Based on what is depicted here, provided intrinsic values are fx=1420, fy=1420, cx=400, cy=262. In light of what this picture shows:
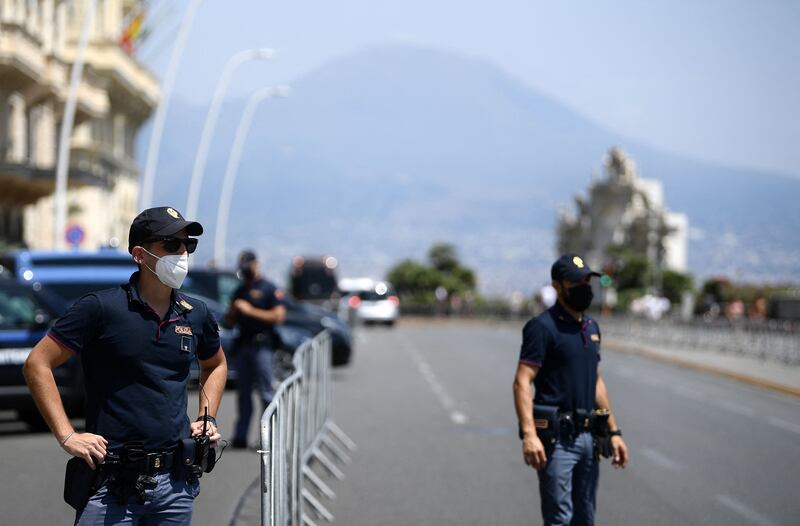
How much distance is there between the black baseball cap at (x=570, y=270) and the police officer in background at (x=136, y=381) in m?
2.44

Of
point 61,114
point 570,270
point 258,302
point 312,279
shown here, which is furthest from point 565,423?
point 312,279

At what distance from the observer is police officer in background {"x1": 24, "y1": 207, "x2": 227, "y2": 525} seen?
17.1ft

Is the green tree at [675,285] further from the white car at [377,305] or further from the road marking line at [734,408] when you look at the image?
the road marking line at [734,408]

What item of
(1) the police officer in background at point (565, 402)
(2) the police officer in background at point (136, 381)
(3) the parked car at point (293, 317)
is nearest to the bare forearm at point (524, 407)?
(1) the police officer in background at point (565, 402)

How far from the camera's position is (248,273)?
1466 centimetres

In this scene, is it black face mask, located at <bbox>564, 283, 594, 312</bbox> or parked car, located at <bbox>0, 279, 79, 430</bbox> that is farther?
parked car, located at <bbox>0, 279, 79, 430</bbox>

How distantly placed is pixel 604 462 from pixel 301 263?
184ft

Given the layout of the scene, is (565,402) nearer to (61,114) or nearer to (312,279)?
(61,114)

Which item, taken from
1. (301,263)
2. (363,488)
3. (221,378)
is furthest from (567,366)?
(301,263)

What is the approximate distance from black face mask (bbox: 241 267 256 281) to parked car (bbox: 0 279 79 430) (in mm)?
2046

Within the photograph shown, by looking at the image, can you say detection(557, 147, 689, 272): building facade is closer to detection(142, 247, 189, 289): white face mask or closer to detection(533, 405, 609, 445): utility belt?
detection(533, 405, 609, 445): utility belt

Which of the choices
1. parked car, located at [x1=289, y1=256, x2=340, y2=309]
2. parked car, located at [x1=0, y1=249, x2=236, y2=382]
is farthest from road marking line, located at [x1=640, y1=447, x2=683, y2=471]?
parked car, located at [x1=289, y1=256, x2=340, y2=309]

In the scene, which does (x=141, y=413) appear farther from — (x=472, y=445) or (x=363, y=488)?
(x=472, y=445)

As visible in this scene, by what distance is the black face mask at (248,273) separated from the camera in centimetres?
1466
